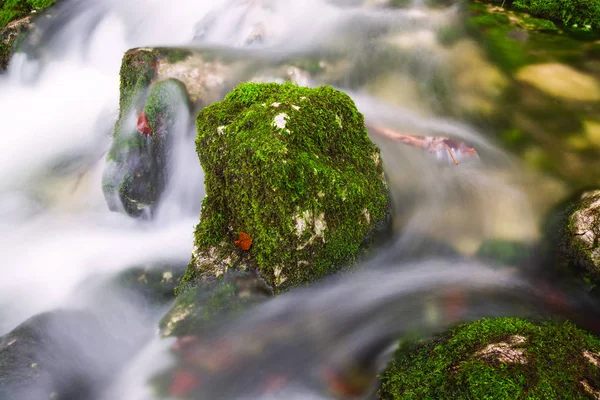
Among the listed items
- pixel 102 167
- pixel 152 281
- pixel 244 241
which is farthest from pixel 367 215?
pixel 102 167

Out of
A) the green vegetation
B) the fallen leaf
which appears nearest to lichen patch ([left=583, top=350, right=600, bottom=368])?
the fallen leaf

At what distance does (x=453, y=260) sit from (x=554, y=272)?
1.08m

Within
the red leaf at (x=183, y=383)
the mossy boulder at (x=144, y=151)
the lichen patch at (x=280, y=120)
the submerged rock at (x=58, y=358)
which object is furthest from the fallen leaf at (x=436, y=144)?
the submerged rock at (x=58, y=358)

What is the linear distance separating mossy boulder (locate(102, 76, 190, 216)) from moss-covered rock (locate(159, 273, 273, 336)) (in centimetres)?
170

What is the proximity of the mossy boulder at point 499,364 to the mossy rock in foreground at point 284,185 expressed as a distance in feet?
3.86

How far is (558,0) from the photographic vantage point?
7863 millimetres

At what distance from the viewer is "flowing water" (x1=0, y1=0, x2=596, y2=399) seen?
3.79 meters

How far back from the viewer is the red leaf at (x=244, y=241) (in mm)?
3658

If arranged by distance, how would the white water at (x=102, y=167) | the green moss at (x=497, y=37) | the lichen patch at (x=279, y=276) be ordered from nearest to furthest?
the lichen patch at (x=279, y=276) → the white water at (x=102, y=167) → the green moss at (x=497, y=37)

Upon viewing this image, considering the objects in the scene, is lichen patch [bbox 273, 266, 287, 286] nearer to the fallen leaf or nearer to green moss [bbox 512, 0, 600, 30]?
the fallen leaf

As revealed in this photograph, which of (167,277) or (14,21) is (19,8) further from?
(167,277)

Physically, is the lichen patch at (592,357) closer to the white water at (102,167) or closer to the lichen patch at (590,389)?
the lichen patch at (590,389)

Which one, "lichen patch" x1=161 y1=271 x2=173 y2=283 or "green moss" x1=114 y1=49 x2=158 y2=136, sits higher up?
"green moss" x1=114 y1=49 x2=158 y2=136

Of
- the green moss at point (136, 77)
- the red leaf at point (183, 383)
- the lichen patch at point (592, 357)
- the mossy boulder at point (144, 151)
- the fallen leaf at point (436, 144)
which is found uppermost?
the green moss at point (136, 77)
